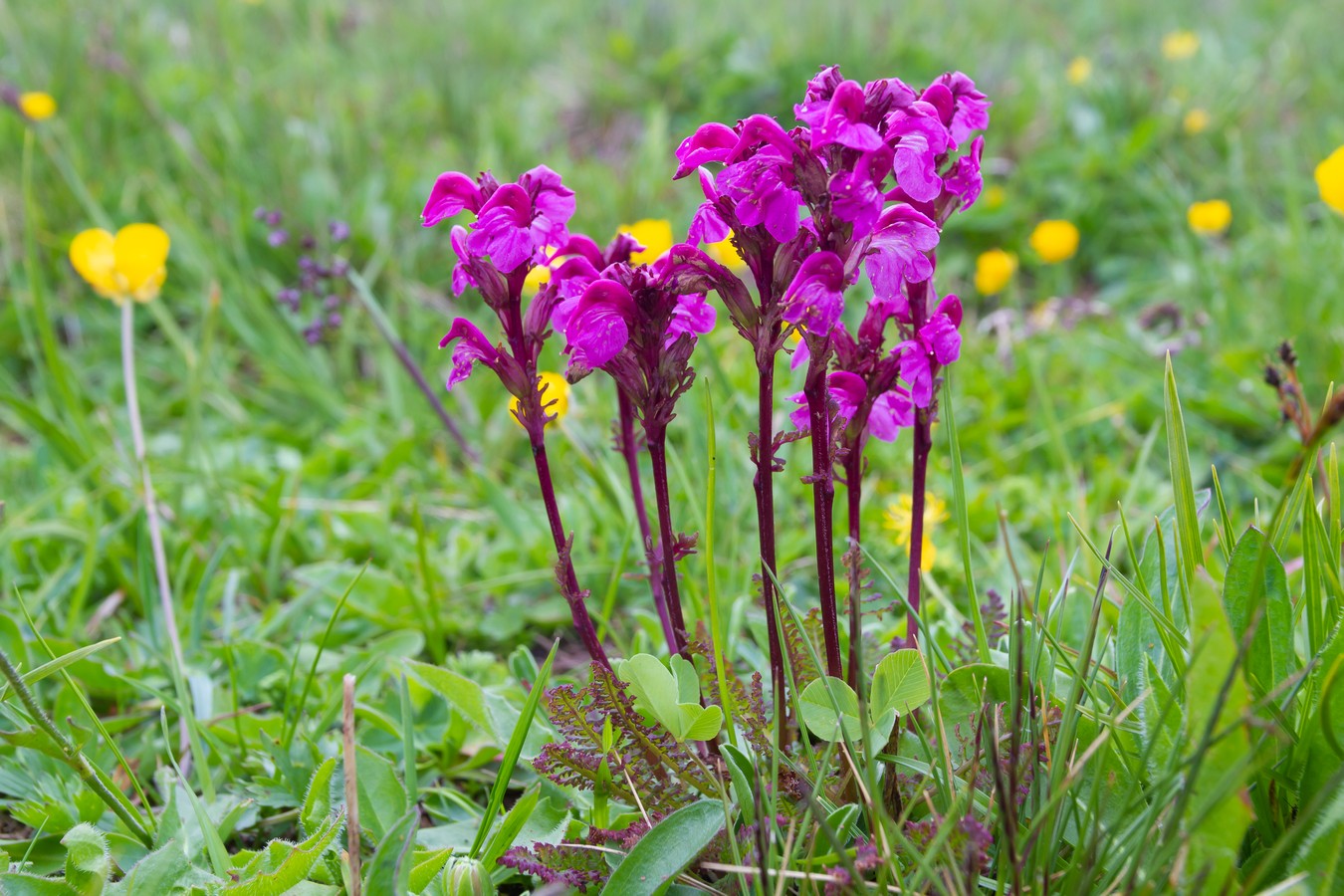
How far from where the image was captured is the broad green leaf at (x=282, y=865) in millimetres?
1141

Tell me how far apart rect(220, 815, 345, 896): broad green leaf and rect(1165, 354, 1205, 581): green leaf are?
109 cm

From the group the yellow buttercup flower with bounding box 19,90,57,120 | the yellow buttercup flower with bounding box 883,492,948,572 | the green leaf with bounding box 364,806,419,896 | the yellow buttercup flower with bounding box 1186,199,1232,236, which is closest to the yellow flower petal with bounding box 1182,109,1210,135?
the yellow buttercup flower with bounding box 1186,199,1232,236

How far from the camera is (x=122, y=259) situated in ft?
7.52

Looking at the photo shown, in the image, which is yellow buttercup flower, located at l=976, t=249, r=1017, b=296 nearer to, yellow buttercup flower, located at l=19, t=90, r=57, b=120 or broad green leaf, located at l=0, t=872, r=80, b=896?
broad green leaf, located at l=0, t=872, r=80, b=896

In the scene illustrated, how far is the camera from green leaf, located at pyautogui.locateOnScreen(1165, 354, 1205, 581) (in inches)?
46.8

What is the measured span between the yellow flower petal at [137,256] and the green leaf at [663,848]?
6.25ft

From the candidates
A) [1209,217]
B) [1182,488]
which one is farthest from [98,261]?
[1209,217]

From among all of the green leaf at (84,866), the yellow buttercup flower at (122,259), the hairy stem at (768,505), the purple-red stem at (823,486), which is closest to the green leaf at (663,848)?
the hairy stem at (768,505)

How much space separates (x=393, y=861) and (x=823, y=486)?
0.65 meters

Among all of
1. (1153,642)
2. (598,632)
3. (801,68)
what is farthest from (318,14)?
(1153,642)

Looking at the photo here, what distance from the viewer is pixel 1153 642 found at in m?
1.29

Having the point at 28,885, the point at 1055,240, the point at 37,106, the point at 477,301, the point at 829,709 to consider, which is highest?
the point at 37,106

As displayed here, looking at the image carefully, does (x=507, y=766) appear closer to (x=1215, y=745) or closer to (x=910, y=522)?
(x=1215, y=745)

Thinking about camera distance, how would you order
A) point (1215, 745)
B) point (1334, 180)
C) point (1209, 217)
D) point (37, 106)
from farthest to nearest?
point (37, 106), point (1209, 217), point (1334, 180), point (1215, 745)
